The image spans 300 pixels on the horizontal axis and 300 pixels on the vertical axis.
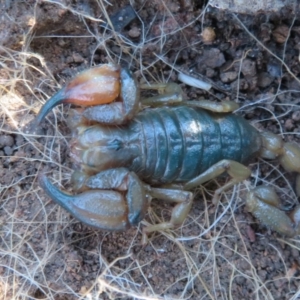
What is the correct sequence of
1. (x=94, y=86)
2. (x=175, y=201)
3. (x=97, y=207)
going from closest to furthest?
(x=97, y=207) < (x=94, y=86) < (x=175, y=201)

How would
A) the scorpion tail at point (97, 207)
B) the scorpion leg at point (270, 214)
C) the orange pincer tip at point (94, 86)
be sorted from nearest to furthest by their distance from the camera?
the scorpion tail at point (97, 207), the orange pincer tip at point (94, 86), the scorpion leg at point (270, 214)

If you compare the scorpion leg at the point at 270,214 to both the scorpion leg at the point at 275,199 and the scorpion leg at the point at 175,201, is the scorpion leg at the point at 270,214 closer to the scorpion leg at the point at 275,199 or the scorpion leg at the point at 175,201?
the scorpion leg at the point at 275,199

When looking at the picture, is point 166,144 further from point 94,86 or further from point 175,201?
point 94,86

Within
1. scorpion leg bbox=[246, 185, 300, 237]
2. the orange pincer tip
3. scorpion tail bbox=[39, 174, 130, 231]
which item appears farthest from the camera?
scorpion leg bbox=[246, 185, 300, 237]

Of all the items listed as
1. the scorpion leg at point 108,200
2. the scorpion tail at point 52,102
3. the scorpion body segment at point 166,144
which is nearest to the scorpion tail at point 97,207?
the scorpion leg at point 108,200

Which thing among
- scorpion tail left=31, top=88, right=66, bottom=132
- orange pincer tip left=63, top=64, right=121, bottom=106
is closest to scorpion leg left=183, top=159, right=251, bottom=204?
orange pincer tip left=63, top=64, right=121, bottom=106

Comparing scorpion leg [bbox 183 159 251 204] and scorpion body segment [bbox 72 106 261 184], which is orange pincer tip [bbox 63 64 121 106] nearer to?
scorpion body segment [bbox 72 106 261 184]

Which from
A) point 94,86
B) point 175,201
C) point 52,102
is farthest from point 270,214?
point 52,102

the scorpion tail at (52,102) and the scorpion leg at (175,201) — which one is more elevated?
the scorpion tail at (52,102)
